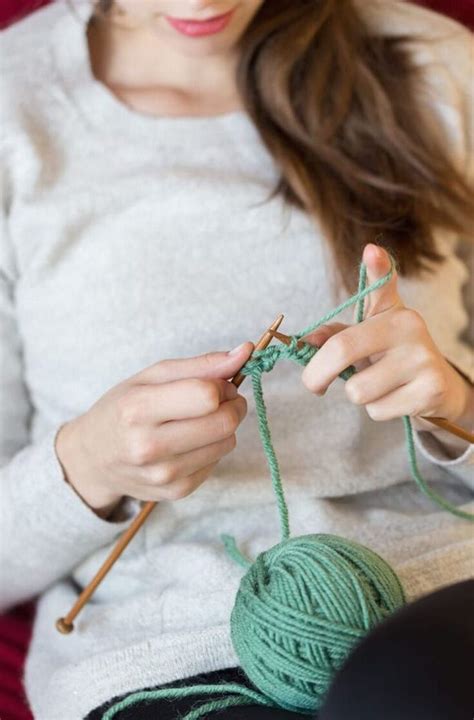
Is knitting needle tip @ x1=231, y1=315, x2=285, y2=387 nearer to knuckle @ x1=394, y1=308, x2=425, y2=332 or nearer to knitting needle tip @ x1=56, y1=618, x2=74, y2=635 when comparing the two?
knuckle @ x1=394, y1=308, x2=425, y2=332

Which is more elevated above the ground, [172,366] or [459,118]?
[172,366]

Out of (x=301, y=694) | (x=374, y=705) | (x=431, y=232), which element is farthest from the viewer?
(x=431, y=232)

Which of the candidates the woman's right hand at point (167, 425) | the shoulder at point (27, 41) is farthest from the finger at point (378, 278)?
the shoulder at point (27, 41)

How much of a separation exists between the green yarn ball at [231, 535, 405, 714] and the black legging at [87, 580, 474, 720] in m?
0.08

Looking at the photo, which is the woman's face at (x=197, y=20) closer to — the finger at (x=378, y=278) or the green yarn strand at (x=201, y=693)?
the finger at (x=378, y=278)

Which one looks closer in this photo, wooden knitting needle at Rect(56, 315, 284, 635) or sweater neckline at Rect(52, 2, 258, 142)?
wooden knitting needle at Rect(56, 315, 284, 635)

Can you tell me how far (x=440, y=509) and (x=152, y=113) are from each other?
46 cm

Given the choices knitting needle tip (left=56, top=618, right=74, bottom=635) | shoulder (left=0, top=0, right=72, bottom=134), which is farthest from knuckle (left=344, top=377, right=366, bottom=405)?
shoulder (left=0, top=0, right=72, bottom=134)

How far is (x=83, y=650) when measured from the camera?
2.61 ft

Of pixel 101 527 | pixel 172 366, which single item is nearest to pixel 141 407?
pixel 172 366

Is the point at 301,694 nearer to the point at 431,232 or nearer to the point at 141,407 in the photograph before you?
the point at 141,407

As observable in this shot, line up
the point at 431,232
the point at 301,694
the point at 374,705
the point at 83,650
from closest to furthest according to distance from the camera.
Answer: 1. the point at 374,705
2. the point at 301,694
3. the point at 83,650
4. the point at 431,232

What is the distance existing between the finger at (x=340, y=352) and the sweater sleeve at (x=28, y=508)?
0.27 meters

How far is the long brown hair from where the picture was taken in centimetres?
92
